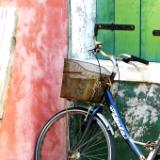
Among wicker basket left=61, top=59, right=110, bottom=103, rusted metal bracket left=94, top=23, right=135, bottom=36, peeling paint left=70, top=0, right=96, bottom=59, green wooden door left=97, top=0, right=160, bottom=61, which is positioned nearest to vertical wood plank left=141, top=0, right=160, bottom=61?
green wooden door left=97, top=0, right=160, bottom=61

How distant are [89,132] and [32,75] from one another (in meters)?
0.71

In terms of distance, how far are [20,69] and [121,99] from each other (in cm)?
94

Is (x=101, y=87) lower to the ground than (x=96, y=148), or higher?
higher

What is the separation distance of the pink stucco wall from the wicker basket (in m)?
0.39

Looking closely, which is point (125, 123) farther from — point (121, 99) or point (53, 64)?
point (53, 64)

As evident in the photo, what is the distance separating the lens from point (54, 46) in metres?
5.39

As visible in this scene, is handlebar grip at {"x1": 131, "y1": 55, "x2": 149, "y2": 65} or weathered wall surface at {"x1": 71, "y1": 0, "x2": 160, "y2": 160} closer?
handlebar grip at {"x1": 131, "y1": 55, "x2": 149, "y2": 65}

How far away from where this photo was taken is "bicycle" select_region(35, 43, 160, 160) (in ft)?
15.8

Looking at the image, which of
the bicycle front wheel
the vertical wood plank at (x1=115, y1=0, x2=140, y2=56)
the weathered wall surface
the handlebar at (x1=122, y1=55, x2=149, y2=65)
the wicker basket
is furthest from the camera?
the vertical wood plank at (x1=115, y1=0, x2=140, y2=56)

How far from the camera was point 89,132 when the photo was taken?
5.03 metres

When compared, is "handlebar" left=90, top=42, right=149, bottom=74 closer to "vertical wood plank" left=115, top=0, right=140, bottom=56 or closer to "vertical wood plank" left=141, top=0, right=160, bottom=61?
"vertical wood plank" left=141, top=0, right=160, bottom=61

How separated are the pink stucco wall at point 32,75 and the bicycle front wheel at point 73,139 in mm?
144

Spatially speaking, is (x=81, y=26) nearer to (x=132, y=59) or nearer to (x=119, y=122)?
(x=132, y=59)

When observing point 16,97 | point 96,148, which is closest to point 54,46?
point 16,97
